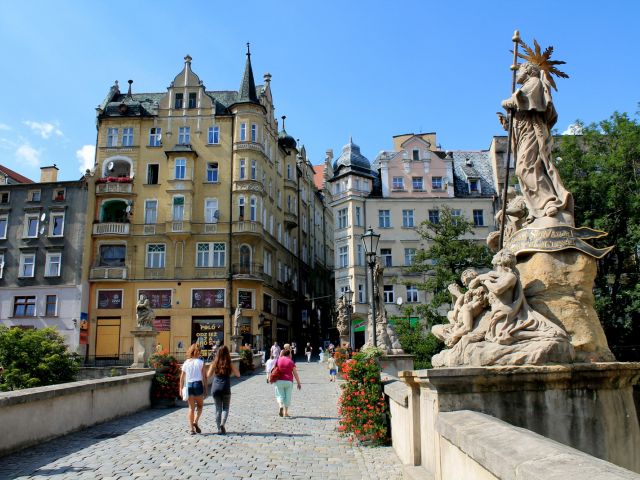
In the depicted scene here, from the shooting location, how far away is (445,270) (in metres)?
30.0

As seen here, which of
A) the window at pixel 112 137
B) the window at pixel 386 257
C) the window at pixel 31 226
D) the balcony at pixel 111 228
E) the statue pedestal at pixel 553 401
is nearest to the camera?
the statue pedestal at pixel 553 401

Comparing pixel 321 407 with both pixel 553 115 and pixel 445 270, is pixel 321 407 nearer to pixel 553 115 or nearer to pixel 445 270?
pixel 553 115

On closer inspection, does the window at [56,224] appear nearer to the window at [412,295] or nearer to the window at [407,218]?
the window at [407,218]

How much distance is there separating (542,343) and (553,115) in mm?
3886

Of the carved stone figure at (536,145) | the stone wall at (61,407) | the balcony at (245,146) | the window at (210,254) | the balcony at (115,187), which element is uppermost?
the balcony at (245,146)

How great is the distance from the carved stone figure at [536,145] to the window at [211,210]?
1460 inches

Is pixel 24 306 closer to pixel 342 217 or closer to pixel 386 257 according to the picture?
pixel 342 217

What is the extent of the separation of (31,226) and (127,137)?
10.2 metres

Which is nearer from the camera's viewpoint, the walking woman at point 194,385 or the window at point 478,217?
the walking woman at point 194,385

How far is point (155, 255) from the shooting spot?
141ft

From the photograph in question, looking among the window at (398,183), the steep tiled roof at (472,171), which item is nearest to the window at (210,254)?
the window at (398,183)

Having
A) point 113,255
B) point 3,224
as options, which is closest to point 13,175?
point 3,224

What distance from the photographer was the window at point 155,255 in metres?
42.7

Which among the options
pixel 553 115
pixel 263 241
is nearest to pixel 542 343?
pixel 553 115
